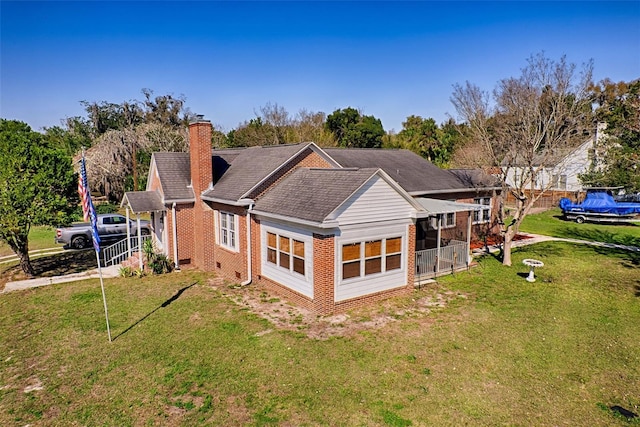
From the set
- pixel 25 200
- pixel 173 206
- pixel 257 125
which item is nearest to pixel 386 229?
pixel 173 206

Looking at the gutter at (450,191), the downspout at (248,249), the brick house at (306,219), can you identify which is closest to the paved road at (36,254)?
the brick house at (306,219)

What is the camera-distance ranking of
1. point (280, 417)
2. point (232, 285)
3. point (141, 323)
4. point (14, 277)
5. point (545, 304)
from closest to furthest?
point (280, 417)
point (141, 323)
point (545, 304)
point (232, 285)
point (14, 277)

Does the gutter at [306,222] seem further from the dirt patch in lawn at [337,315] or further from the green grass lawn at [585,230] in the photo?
the green grass lawn at [585,230]

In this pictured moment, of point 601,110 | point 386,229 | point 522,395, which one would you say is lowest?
Answer: point 522,395

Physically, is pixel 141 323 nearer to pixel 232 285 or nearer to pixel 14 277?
pixel 232 285

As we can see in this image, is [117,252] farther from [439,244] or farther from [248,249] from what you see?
[439,244]

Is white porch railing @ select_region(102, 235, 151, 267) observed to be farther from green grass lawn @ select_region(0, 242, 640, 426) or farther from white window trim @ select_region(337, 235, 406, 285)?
white window trim @ select_region(337, 235, 406, 285)

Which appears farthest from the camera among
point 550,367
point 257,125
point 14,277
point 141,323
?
point 257,125
